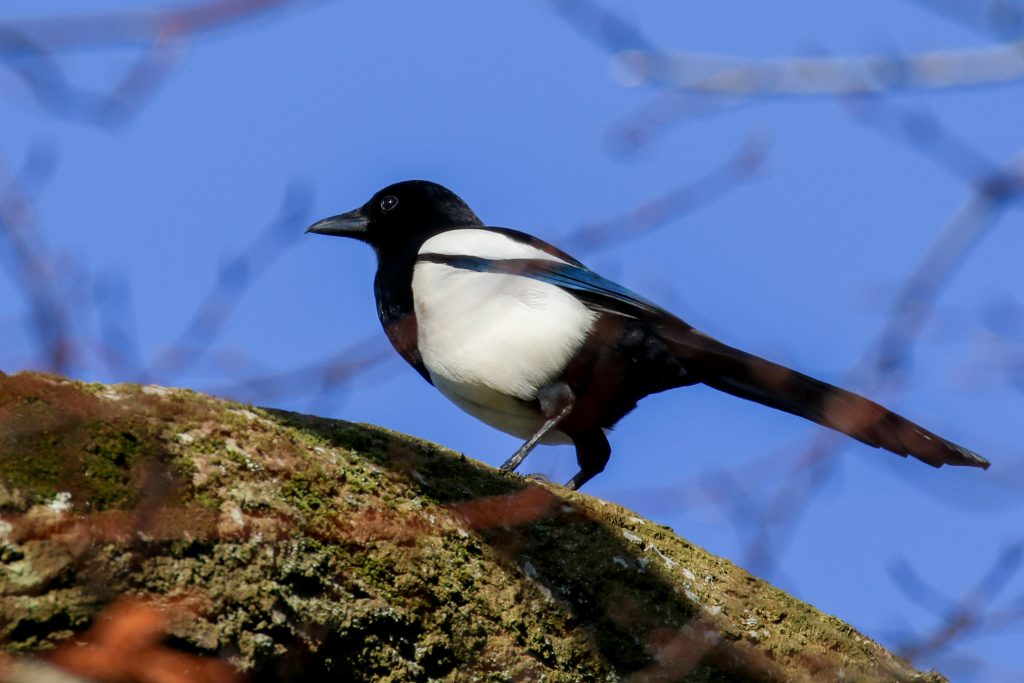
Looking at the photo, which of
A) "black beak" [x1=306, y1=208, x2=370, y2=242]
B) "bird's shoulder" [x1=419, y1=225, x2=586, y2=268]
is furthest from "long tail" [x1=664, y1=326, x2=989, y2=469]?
"black beak" [x1=306, y1=208, x2=370, y2=242]

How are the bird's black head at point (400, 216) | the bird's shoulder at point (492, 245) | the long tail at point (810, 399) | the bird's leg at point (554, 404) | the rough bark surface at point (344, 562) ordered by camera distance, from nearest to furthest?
the rough bark surface at point (344, 562) → the long tail at point (810, 399) → the bird's leg at point (554, 404) → the bird's shoulder at point (492, 245) → the bird's black head at point (400, 216)

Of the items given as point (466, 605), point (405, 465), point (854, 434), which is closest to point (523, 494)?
point (405, 465)

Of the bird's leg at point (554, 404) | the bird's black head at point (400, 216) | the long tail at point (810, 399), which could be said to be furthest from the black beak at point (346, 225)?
the long tail at point (810, 399)

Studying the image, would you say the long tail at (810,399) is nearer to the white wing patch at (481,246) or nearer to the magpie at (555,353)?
the magpie at (555,353)

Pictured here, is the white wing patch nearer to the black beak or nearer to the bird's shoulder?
the bird's shoulder

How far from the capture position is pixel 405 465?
301cm

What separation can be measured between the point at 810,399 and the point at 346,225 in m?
2.39

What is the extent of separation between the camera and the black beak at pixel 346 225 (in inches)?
226

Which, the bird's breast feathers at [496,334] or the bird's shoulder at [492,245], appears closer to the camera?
the bird's breast feathers at [496,334]

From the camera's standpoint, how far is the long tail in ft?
12.8

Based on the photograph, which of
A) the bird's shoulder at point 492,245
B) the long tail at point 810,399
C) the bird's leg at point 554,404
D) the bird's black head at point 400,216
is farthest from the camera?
the bird's black head at point 400,216

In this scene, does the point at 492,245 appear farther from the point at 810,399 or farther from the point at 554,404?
the point at 810,399

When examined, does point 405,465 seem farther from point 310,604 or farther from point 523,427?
point 523,427

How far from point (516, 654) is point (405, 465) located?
545 millimetres
